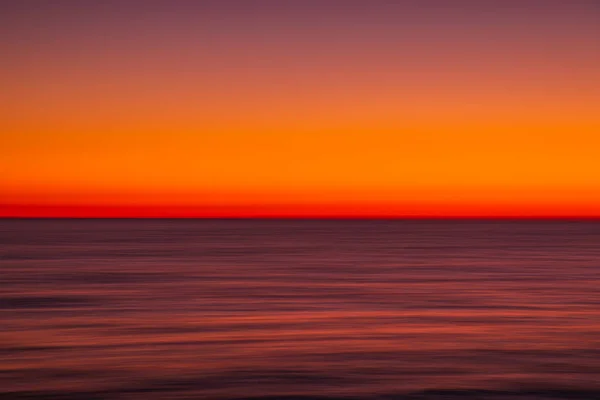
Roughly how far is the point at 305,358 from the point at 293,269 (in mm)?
23389

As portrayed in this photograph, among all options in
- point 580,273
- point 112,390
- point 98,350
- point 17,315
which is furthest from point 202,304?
point 580,273

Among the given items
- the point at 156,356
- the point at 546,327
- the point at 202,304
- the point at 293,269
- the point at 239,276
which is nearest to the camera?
the point at 156,356

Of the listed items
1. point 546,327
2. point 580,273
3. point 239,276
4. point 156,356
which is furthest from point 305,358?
point 580,273

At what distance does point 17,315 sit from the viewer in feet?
66.0

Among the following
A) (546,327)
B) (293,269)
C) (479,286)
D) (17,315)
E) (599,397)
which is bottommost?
(599,397)

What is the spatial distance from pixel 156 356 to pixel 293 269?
23.4 metres

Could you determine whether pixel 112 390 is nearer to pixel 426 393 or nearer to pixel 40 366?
pixel 40 366

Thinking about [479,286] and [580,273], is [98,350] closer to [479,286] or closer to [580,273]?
[479,286]

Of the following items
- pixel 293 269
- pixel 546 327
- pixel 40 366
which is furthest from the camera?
pixel 293 269

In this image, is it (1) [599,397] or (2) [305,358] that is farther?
(2) [305,358]

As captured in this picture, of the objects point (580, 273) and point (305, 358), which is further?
point (580, 273)

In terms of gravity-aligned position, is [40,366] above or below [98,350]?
below

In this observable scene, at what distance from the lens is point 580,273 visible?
3494cm

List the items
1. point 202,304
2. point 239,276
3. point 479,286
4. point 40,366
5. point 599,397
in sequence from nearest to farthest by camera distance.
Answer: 1. point 599,397
2. point 40,366
3. point 202,304
4. point 479,286
5. point 239,276
